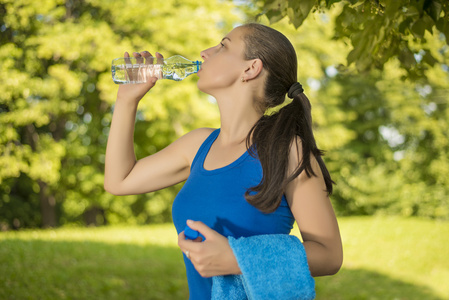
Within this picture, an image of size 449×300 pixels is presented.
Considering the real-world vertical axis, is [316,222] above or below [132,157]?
above

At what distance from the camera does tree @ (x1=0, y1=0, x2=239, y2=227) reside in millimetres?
11945

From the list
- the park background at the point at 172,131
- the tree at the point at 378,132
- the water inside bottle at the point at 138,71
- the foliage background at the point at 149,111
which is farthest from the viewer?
the tree at the point at 378,132

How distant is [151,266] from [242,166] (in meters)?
7.64

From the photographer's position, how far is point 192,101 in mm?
A: 14805

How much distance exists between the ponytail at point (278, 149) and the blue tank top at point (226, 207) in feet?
0.13

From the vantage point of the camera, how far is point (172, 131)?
57.2ft

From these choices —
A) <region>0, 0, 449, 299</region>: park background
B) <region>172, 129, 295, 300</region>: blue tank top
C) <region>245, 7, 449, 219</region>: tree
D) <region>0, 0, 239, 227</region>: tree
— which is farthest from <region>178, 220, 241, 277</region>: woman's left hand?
<region>245, 7, 449, 219</region>: tree

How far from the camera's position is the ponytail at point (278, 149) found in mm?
1535

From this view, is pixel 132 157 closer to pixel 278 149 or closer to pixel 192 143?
pixel 192 143

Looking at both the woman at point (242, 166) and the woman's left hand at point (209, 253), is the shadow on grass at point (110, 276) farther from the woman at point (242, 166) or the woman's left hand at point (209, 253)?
the woman's left hand at point (209, 253)

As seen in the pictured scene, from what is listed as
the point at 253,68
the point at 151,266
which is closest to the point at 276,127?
the point at 253,68

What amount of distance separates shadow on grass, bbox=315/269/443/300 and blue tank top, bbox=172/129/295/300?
6.98 metres

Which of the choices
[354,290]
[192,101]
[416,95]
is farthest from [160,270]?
[416,95]

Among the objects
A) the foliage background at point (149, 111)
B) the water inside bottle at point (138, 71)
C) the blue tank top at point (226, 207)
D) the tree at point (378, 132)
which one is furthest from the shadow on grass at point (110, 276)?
the tree at point (378, 132)
